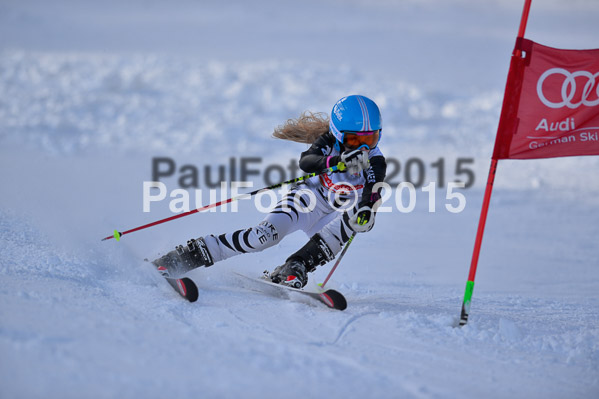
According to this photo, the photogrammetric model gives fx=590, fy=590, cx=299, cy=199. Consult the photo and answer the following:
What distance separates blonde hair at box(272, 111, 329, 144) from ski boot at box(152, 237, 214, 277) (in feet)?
4.09

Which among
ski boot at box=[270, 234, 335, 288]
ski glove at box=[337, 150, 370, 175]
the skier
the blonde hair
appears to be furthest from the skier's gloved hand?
the blonde hair

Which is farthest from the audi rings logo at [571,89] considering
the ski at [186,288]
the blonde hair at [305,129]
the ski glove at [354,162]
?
the ski at [186,288]

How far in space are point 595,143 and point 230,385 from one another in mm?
2839

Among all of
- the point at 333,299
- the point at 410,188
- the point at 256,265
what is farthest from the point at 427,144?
the point at 333,299

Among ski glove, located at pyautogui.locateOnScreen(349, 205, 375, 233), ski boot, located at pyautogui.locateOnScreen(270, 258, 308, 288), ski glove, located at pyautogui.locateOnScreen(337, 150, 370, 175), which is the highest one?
ski glove, located at pyautogui.locateOnScreen(337, 150, 370, 175)

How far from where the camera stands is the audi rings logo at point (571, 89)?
3.75 meters

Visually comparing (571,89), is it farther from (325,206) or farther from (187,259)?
(187,259)

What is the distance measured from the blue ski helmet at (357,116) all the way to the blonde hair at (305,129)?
478 mm

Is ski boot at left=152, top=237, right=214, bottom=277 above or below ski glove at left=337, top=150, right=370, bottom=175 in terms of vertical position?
below

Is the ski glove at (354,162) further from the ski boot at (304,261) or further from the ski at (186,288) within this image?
the ski at (186,288)

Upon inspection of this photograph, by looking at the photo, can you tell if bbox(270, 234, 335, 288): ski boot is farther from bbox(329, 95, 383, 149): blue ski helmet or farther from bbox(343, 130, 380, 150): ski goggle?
bbox(329, 95, 383, 149): blue ski helmet

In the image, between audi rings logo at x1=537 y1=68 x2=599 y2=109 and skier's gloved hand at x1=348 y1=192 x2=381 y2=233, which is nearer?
audi rings logo at x1=537 y1=68 x2=599 y2=109

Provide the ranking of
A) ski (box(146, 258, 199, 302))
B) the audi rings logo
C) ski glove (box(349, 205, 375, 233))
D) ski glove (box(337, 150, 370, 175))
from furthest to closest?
ski glove (box(337, 150, 370, 175)) < ski glove (box(349, 205, 375, 233)) < the audi rings logo < ski (box(146, 258, 199, 302))

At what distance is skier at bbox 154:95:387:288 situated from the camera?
4164 mm
